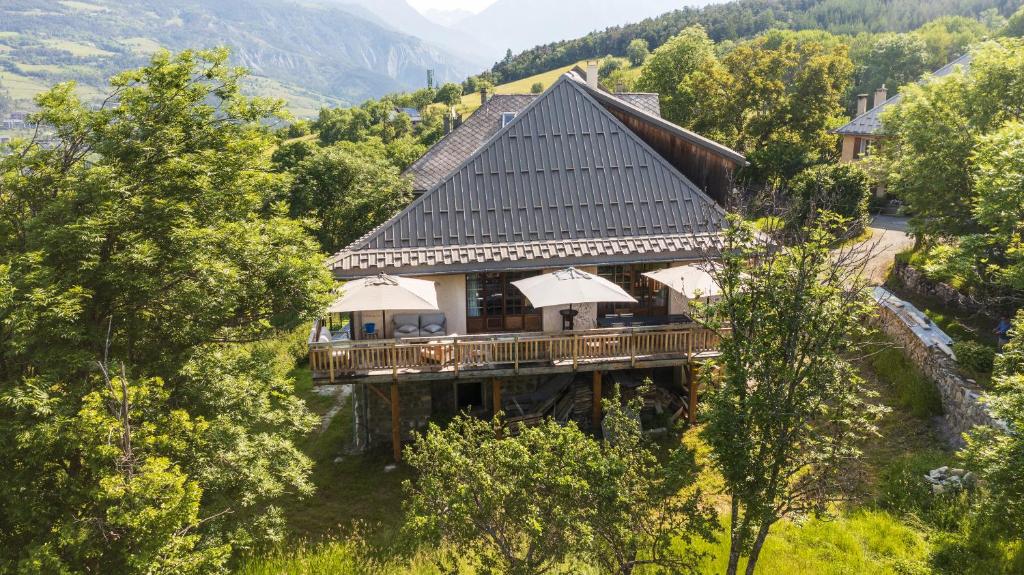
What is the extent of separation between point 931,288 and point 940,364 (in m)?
7.19

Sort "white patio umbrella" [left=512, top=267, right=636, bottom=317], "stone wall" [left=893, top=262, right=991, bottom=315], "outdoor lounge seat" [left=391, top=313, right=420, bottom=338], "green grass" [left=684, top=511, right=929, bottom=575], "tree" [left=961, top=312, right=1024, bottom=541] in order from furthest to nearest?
"stone wall" [left=893, top=262, right=991, bottom=315] → "outdoor lounge seat" [left=391, top=313, right=420, bottom=338] → "white patio umbrella" [left=512, top=267, right=636, bottom=317] → "green grass" [left=684, top=511, right=929, bottom=575] → "tree" [left=961, top=312, right=1024, bottom=541]

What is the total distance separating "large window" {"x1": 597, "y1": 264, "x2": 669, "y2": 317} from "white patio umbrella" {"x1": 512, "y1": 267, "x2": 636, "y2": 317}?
2339 mm

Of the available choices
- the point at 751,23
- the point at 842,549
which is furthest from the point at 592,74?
the point at 751,23

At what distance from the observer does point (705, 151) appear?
2008 cm

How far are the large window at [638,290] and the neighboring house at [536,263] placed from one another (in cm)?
4

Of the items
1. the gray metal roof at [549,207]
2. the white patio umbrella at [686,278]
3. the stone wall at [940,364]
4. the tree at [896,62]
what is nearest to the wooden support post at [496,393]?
the gray metal roof at [549,207]

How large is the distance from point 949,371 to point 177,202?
64.2ft

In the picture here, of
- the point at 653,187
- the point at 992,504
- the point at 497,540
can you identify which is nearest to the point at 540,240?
the point at 653,187

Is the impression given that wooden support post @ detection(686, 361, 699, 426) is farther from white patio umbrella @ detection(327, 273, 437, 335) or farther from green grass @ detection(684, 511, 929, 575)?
white patio umbrella @ detection(327, 273, 437, 335)

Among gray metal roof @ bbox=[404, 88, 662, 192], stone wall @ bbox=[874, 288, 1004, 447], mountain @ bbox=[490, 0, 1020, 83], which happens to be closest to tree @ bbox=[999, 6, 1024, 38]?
mountain @ bbox=[490, 0, 1020, 83]

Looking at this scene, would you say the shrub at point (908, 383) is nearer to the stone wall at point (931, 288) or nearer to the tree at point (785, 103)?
the stone wall at point (931, 288)

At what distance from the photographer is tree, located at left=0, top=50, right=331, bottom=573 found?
9.84 metres

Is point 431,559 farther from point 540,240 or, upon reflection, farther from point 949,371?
point 949,371

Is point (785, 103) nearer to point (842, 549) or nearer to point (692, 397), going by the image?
point (692, 397)
